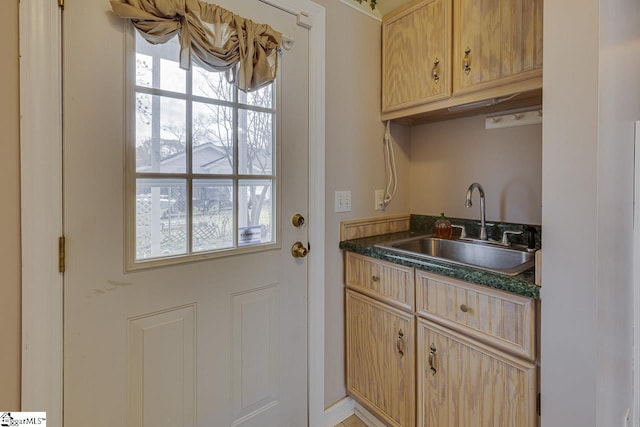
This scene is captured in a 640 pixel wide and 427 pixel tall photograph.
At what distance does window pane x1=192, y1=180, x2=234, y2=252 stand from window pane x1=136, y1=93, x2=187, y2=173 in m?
0.11

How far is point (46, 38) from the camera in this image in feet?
2.86

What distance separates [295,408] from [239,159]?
1.19m

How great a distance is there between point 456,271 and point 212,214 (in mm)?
942

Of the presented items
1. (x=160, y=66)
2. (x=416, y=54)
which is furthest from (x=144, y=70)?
(x=416, y=54)

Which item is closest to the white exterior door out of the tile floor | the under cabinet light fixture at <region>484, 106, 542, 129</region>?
the tile floor

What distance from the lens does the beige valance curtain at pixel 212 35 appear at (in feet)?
3.22

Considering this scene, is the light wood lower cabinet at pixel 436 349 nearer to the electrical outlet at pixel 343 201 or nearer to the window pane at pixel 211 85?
the electrical outlet at pixel 343 201

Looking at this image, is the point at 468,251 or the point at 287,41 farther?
the point at 468,251

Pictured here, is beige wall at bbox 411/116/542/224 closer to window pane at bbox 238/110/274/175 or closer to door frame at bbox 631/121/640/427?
door frame at bbox 631/121/640/427

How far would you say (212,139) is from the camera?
3.88ft

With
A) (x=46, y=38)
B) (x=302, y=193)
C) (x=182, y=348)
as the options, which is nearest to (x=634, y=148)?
(x=302, y=193)

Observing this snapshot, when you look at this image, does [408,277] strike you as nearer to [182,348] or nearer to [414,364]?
[414,364]

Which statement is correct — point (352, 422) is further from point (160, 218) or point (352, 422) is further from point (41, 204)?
point (41, 204)

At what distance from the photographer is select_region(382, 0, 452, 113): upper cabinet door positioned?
1425mm
